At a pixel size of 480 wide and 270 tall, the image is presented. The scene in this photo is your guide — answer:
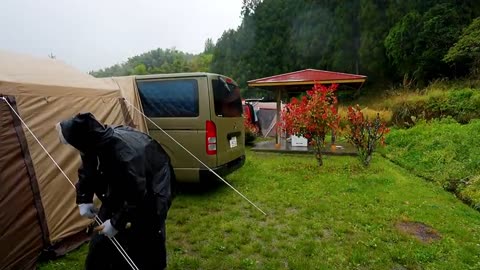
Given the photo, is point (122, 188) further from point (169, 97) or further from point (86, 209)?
point (169, 97)

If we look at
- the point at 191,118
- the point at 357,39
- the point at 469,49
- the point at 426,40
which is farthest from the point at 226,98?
the point at 357,39

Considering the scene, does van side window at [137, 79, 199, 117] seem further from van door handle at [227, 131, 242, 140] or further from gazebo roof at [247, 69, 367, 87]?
gazebo roof at [247, 69, 367, 87]

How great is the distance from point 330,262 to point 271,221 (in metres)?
1.21

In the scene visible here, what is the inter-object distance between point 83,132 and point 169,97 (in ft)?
10.6

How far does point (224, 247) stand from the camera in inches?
138

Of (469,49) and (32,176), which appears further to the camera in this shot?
(469,49)

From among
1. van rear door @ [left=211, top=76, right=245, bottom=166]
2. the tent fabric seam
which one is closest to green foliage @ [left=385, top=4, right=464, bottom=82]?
van rear door @ [left=211, top=76, right=245, bottom=166]

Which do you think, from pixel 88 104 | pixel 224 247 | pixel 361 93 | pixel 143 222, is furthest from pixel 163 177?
pixel 361 93

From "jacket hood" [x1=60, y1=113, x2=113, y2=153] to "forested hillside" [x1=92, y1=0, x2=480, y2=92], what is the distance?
19.1 metres

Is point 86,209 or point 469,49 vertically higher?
point 469,49

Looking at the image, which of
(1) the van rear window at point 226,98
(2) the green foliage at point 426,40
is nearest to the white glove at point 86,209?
(1) the van rear window at point 226,98

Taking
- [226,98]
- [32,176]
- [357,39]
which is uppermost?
[357,39]

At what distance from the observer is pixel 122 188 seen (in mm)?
1875

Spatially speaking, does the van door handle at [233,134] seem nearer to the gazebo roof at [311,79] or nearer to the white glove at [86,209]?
the white glove at [86,209]
